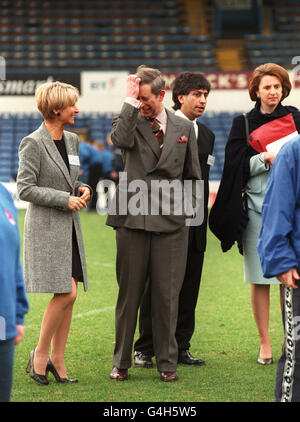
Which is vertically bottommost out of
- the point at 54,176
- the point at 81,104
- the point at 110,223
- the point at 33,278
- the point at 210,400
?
the point at 210,400

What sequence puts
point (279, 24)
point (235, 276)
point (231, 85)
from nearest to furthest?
point (235, 276) < point (231, 85) < point (279, 24)

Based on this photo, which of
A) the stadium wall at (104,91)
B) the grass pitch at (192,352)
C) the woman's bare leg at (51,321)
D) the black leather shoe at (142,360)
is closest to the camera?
the grass pitch at (192,352)

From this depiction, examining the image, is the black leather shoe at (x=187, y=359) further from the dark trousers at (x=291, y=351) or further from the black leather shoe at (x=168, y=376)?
the dark trousers at (x=291, y=351)

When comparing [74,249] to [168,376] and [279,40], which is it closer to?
[168,376]

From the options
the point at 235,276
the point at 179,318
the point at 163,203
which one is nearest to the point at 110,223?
the point at 163,203

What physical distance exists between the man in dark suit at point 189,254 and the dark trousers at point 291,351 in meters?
1.83

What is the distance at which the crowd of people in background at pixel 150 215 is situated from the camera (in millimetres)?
4621

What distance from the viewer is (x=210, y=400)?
4449mm

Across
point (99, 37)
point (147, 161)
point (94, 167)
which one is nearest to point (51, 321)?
point (147, 161)

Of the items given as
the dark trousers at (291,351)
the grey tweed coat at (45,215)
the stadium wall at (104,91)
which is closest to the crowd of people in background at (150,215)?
the grey tweed coat at (45,215)

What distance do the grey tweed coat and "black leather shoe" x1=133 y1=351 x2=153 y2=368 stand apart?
3.10ft

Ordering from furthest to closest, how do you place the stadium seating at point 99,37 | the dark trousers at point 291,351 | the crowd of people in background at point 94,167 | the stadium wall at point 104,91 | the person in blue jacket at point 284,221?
the stadium seating at point 99,37
the stadium wall at point 104,91
the crowd of people in background at point 94,167
the dark trousers at point 291,351
the person in blue jacket at point 284,221

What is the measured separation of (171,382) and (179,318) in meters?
0.68
